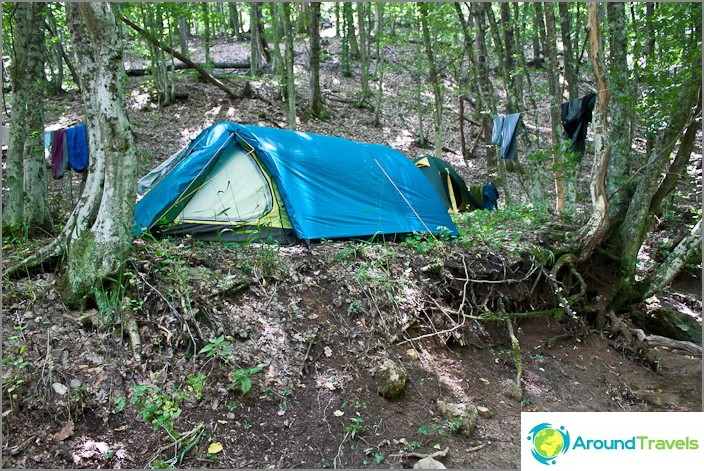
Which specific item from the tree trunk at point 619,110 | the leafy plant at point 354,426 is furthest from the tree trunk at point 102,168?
the tree trunk at point 619,110

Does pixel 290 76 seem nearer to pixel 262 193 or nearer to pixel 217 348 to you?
pixel 262 193

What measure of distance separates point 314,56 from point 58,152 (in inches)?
331

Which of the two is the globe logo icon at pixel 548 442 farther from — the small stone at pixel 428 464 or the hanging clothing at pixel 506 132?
the hanging clothing at pixel 506 132

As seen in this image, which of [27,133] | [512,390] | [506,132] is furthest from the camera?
[506,132]

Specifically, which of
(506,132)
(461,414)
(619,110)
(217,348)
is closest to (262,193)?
(217,348)

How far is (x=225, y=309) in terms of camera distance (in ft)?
14.2

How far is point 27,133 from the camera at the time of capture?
19.7ft

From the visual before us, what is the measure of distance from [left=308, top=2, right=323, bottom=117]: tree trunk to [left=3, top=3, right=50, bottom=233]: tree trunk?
28.1 feet

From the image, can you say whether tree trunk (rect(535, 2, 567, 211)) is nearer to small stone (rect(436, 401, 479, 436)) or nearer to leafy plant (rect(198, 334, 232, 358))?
small stone (rect(436, 401, 479, 436))

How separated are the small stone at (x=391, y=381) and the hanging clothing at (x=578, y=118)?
17.2ft

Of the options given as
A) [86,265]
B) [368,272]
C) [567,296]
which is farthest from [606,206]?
[86,265]

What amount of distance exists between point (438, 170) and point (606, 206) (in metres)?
4.92

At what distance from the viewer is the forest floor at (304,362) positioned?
130 inches

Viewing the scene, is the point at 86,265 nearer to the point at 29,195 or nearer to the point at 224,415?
the point at 224,415
